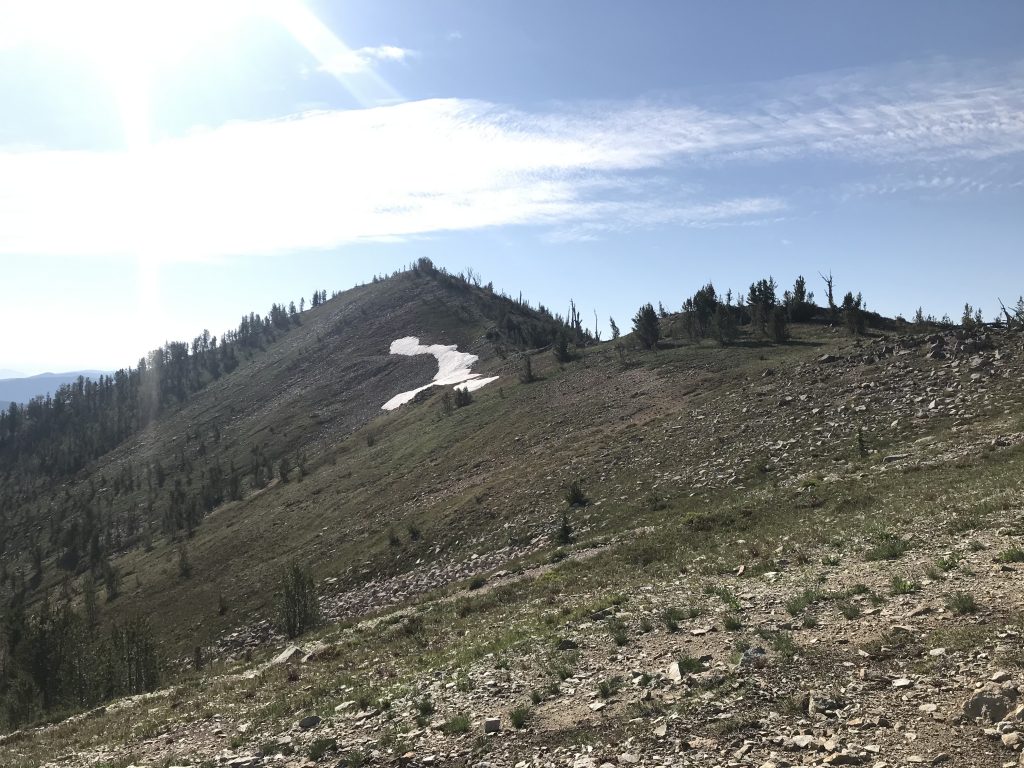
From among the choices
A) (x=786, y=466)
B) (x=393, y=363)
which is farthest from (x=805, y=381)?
(x=393, y=363)

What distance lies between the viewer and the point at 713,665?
11.2m

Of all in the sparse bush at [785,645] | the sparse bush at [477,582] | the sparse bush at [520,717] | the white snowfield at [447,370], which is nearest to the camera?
the sparse bush at [520,717]

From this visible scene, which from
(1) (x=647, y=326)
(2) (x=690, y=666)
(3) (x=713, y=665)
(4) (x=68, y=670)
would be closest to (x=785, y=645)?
(3) (x=713, y=665)

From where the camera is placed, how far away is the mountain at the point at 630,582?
955cm

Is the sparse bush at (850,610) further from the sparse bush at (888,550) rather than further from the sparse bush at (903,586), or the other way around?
the sparse bush at (888,550)

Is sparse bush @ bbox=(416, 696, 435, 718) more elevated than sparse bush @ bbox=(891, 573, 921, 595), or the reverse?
sparse bush @ bbox=(891, 573, 921, 595)

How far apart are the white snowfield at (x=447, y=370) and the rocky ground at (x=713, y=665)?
65366 millimetres

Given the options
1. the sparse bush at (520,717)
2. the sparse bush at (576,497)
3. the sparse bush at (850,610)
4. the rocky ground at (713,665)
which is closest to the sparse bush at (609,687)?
the rocky ground at (713,665)

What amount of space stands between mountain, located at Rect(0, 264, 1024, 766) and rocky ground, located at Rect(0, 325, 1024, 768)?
73 millimetres

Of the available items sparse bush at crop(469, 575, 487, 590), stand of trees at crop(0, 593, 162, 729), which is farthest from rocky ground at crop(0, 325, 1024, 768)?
stand of trees at crop(0, 593, 162, 729)

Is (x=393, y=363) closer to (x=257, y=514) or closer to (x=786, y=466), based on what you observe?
(x=257, y=514)

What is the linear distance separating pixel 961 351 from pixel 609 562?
3147 cm

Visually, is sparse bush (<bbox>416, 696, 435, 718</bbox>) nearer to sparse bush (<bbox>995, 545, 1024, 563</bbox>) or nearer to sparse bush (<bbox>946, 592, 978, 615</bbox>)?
sparse bush (<bbox>946, 592, 978, 615</bbox>)

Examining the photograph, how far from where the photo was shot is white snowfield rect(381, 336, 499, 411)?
9463 centimetres
